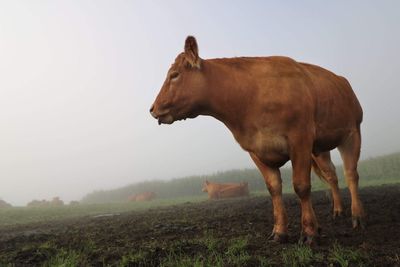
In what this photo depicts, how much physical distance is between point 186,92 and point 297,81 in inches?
60.8

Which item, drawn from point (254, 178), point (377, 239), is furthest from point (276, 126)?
point (254, 178)

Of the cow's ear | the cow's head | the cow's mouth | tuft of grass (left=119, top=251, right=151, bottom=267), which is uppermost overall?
the cow's ear

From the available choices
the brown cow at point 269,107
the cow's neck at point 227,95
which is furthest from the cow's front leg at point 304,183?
the cow's neck at point 227,95

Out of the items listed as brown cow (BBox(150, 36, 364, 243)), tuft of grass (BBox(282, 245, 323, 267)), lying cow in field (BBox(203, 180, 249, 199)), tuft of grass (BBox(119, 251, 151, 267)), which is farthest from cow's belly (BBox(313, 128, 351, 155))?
lying cow in field (BBox(203, 180, 249, 199))

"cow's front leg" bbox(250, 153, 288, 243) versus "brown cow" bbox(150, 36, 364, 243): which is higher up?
"brown cow" bbox(150, 36, 364, 243)

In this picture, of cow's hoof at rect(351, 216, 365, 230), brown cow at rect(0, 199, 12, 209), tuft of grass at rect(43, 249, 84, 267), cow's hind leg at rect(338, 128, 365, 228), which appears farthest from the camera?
brown cow at rect(0, 199, 12, 209)

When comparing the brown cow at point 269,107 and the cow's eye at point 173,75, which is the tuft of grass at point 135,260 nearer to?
the brown cow at point 269,107

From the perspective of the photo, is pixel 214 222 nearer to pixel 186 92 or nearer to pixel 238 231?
pixel 238 231

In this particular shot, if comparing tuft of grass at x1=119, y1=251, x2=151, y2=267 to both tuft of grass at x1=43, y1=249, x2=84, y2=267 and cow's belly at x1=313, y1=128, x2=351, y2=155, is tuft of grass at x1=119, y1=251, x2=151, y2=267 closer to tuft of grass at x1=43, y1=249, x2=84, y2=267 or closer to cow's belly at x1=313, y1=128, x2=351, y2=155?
tuft of grass at x1=43, y1=249, x2=84, y2=267

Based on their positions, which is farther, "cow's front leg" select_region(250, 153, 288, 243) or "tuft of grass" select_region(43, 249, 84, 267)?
"cow's front leg" select_region(250, 153, 288, 243)

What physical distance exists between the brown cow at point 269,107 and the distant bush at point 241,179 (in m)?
12.0

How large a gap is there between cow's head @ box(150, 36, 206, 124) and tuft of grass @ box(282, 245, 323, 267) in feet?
7.63

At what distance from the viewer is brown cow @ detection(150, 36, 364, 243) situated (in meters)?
4.73

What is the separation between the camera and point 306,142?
4.71m
